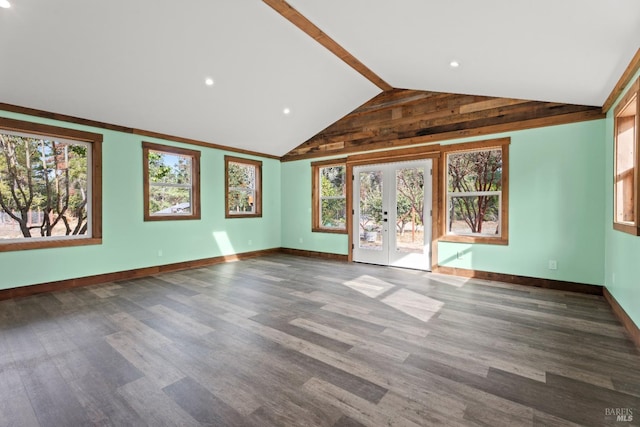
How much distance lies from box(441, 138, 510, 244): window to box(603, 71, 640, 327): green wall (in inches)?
43.7

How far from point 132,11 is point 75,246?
3289 millimetres

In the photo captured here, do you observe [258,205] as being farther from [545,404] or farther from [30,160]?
[545,404]

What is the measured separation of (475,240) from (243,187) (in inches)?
186

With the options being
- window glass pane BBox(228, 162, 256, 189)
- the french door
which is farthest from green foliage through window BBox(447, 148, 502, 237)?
window glass pane BBox(228, 162, 256, 189)

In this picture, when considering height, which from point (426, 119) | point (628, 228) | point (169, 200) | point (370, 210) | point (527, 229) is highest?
point (426, 119)

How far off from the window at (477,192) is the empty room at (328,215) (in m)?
0.03

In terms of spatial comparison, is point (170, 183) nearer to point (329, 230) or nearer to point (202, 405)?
point (329, 230)

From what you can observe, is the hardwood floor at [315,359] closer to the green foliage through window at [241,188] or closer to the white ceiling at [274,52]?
the white ceiling at [274,52]

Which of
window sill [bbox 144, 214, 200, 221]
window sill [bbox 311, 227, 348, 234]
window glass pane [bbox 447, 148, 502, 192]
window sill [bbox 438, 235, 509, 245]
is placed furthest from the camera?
window sill [bbox 311, 227, 348, 234]

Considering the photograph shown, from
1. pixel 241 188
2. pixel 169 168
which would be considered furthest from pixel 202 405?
pixel 241 188

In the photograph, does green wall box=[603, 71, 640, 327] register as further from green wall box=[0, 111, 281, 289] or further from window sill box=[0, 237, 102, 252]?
window sill box=[0, 237, 102, 252]

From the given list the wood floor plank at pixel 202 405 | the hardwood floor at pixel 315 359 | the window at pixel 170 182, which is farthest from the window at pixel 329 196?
the wood floor plank at pixel 202 405

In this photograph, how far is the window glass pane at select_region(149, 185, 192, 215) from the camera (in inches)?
211

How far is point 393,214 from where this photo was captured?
18.9 ft
